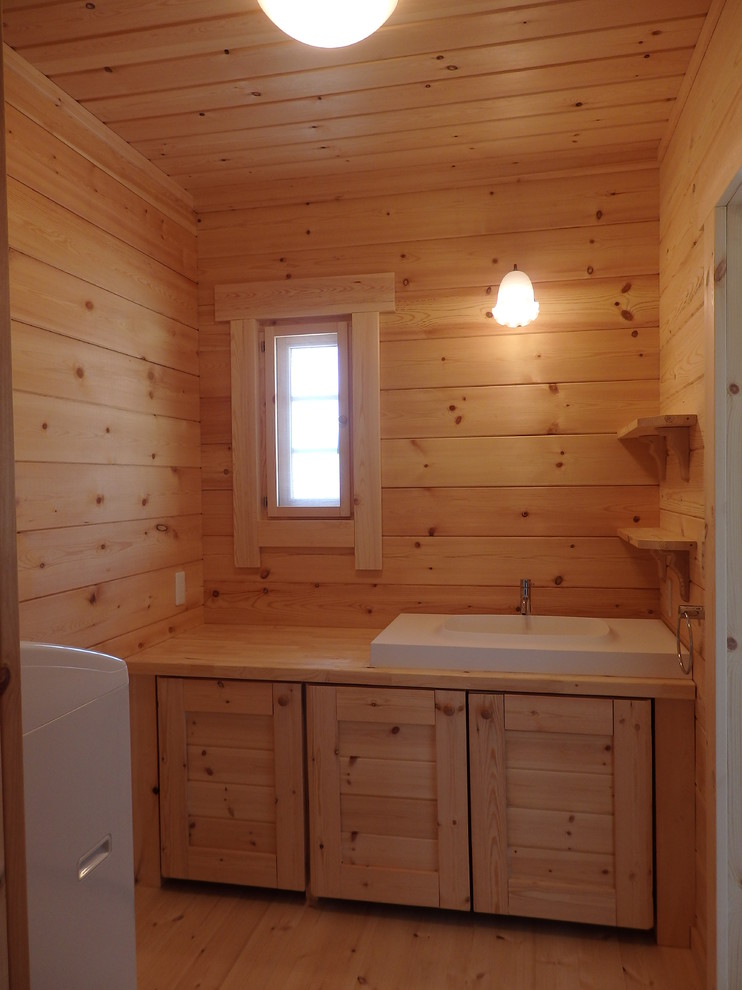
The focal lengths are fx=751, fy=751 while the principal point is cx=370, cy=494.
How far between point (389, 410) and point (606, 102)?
1.20 metres

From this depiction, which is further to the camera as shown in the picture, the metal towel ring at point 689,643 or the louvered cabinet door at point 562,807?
the louvered cabinet door at point 562,807

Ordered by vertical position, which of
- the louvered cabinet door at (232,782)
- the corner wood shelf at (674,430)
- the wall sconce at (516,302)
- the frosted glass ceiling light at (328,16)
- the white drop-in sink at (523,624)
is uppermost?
the frosted glass ceiling light at (328,16)

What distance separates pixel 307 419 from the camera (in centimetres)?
287

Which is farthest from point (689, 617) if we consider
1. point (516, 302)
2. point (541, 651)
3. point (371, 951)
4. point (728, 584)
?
point (371, 951)

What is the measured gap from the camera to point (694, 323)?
2018 millimetres

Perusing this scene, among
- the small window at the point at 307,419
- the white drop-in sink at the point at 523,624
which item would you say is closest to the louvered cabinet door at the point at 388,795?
the white drop-in sink at the point at 523,624

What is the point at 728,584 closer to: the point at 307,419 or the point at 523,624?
the point at 523,624

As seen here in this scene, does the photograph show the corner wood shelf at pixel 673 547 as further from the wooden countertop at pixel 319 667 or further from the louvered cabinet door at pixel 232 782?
the louvered cabinet door at pixel 232 782

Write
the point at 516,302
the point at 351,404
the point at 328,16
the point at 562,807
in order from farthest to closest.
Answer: the point at 351,404, the point at 516,302, the point at 562,807, the point at 328,16

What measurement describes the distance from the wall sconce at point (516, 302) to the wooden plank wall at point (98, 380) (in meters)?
1.19

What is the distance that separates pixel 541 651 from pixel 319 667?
0.66 meters

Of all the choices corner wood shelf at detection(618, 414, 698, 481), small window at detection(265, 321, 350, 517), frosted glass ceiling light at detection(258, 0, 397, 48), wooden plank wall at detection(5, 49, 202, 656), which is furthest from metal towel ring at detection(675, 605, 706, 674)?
wooden plank wall at detection(5, 49, 202, 656)

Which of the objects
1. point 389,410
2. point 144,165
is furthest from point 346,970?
point 144,165

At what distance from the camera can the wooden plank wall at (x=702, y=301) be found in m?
1.65
